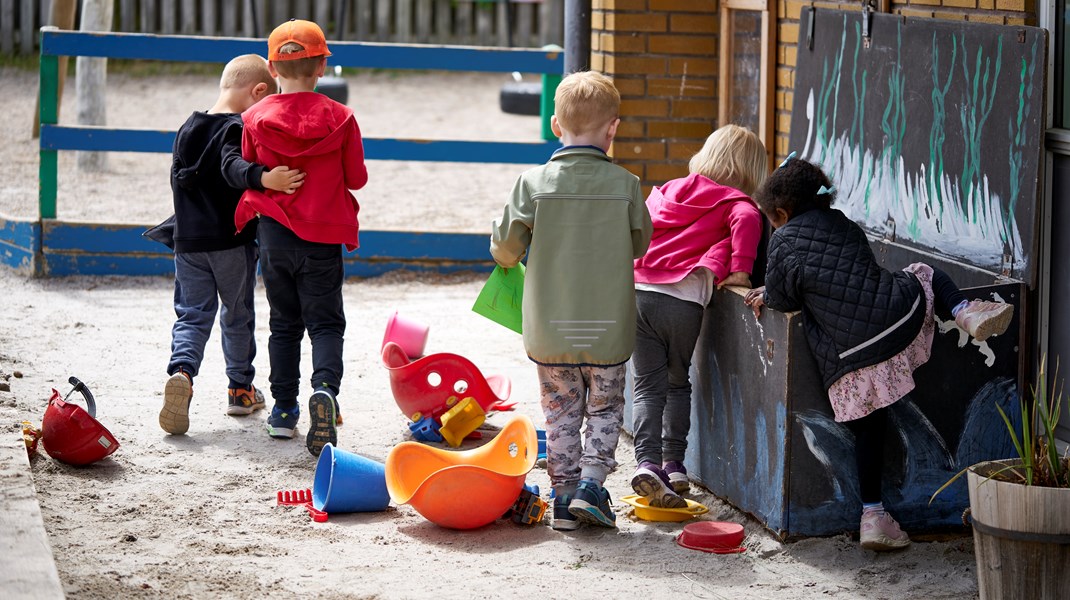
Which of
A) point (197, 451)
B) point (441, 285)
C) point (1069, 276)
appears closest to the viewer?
point (1069, 276)

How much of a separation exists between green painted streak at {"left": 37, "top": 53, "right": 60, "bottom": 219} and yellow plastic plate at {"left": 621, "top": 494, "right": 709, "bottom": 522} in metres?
5.19

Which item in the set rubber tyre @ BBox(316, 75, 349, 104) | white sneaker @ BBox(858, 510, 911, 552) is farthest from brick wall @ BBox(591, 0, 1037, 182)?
rubber tyre @ BBox(316, 75, 349, 104)

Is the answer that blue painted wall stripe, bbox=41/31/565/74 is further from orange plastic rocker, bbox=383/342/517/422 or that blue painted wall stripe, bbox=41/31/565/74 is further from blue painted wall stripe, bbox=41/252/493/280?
orange plastic rocker, bbox=383/342/517/422

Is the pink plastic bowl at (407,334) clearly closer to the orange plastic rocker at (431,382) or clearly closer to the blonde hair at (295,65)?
the orange plastic rocker at (431,382)

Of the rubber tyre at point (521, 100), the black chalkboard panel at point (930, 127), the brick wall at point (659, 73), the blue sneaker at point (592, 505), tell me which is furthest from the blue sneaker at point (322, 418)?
the rubber tyre at point (521, 100)

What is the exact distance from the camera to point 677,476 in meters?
4.75

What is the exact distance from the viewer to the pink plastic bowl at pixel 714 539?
4.26 meters

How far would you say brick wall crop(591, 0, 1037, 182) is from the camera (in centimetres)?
725

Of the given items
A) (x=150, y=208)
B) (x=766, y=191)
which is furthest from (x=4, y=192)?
(x=766, y=191)

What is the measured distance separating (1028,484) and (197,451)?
122 inches

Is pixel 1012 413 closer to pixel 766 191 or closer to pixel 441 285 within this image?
pixel 766 191

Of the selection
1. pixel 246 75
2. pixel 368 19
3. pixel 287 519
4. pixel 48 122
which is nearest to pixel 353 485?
pixel 287 519

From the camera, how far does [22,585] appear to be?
3312 millimetres

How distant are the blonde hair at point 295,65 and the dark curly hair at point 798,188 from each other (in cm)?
184
